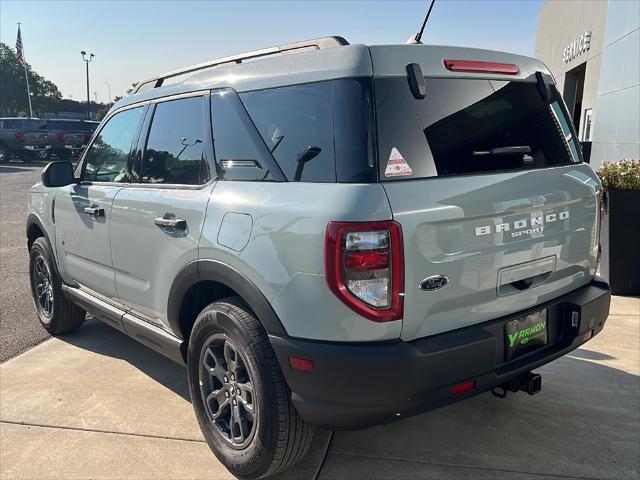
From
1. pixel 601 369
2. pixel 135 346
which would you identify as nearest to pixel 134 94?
pixel 135 346

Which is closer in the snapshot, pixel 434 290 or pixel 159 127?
pixel 434 290

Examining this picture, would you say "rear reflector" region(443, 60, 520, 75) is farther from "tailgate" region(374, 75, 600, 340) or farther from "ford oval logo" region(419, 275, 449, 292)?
"ford oval logo" region(419, 275, 449, 292)

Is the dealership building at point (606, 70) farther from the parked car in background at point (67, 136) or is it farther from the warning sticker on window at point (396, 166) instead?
the parked car in background at point (67, 136)

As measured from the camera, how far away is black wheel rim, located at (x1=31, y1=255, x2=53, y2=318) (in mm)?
4637

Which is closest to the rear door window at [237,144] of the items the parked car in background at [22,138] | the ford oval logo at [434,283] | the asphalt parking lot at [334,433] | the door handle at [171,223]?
the door handle at [171,223]

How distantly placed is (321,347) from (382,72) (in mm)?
1135

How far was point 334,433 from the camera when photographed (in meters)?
3.16

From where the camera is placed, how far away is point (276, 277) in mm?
2277

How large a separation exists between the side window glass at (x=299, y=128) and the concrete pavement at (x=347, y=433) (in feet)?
5.06

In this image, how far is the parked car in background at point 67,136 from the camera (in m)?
23.1

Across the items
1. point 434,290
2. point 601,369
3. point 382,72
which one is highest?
point 382,72

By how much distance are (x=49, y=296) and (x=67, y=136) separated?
68.3 ft

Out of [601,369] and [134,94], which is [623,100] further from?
[134,94]

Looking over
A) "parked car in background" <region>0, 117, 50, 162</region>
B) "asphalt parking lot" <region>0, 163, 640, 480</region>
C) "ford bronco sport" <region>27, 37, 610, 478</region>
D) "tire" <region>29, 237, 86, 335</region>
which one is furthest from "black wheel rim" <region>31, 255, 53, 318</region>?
"parked car in background" <region>0, 117, 50, 162</region>
